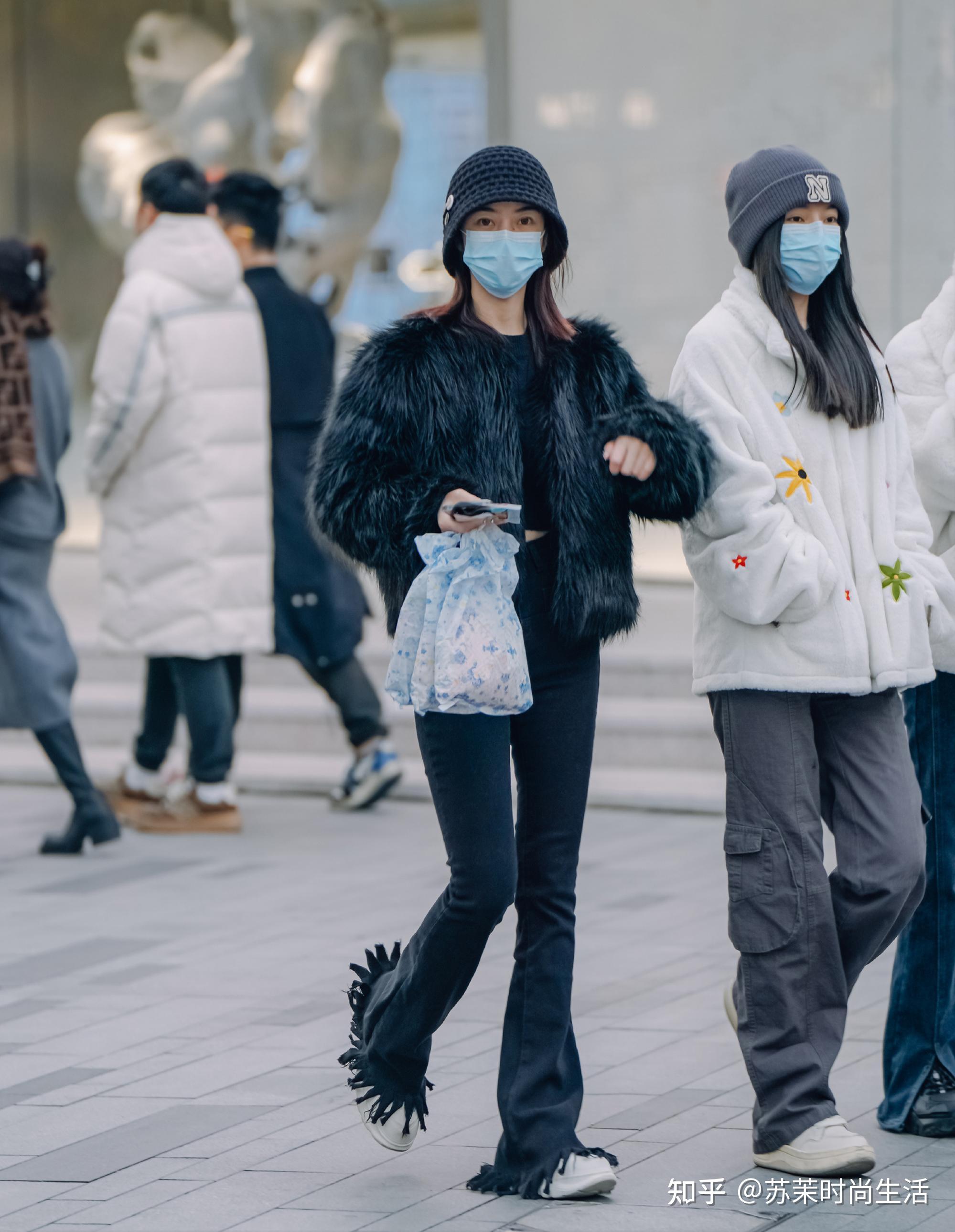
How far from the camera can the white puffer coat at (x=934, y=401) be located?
3.98 m

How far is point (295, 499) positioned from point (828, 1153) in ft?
13.9

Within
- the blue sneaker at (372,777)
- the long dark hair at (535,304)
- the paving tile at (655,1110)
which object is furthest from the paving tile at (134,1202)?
the blue sneaker at (372,777)

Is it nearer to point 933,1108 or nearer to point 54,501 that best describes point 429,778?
point 933,1108

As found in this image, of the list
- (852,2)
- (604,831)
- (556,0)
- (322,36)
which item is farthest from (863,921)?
(322,36)

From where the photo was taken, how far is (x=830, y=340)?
384 centimetres

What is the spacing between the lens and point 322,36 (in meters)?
13.2

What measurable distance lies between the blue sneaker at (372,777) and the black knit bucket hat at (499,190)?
13.3 ft

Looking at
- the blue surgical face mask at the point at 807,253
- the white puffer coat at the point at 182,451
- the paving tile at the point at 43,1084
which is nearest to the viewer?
the blue surgical face mask at the point at 807,253

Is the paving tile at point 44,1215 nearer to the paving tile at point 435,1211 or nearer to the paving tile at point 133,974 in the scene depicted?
the paving tile at point 435,1211

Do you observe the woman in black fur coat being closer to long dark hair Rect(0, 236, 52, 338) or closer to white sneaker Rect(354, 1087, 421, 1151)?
white sneaker Rect(354, 1087, 421, 1151)

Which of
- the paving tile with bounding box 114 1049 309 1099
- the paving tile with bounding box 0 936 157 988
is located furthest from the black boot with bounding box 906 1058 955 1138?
the paving tile with bounding box 0 936 157 988

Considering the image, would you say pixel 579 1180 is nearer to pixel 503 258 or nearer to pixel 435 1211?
pixel 435 1211

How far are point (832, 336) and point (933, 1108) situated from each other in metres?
1.47

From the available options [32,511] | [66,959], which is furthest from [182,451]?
[66,959]
